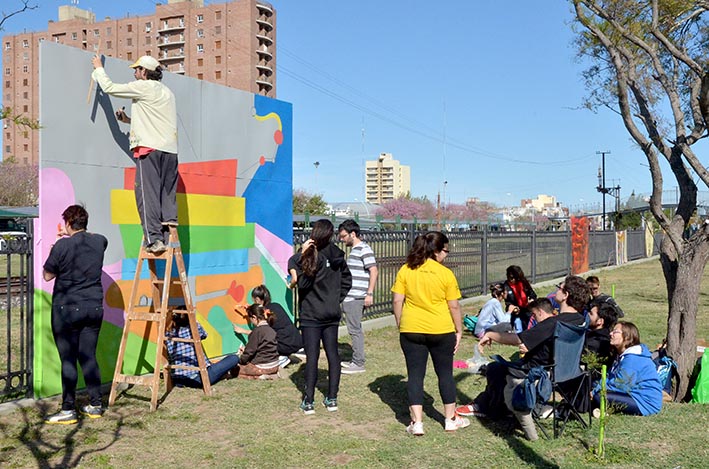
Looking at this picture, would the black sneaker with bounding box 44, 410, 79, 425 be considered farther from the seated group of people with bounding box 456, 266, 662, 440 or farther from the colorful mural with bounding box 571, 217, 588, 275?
the colorful mural with bounding box 571, 217, 588, 275

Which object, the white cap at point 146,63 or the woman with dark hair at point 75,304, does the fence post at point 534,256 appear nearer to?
the white cap at point 146,63

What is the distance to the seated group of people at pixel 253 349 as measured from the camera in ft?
24.9

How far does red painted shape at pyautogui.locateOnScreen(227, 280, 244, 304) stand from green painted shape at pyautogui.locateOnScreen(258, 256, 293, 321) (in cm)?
55

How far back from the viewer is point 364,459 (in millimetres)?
5410

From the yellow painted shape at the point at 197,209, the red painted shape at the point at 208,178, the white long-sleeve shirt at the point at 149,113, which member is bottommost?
the yellow painted shape at the point at 197,209

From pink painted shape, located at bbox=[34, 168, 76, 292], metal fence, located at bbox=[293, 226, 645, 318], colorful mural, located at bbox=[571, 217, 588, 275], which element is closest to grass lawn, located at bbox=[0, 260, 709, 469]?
pink painted shape, located at bbox=[34, 168, 76, 292]

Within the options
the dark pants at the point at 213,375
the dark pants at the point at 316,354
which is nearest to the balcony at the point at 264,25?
the dark pants at the point at 213,375

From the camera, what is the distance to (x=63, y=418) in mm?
6082

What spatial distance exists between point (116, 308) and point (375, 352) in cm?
413

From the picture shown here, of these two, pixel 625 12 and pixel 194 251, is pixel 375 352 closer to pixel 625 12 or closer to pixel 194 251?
pixel 194 251

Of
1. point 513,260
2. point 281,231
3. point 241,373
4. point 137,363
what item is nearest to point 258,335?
point 241,373

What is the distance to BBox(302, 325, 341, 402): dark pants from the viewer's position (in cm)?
670

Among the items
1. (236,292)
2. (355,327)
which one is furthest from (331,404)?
(236,292)

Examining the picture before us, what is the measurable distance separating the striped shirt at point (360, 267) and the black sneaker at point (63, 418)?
12.1 ft
